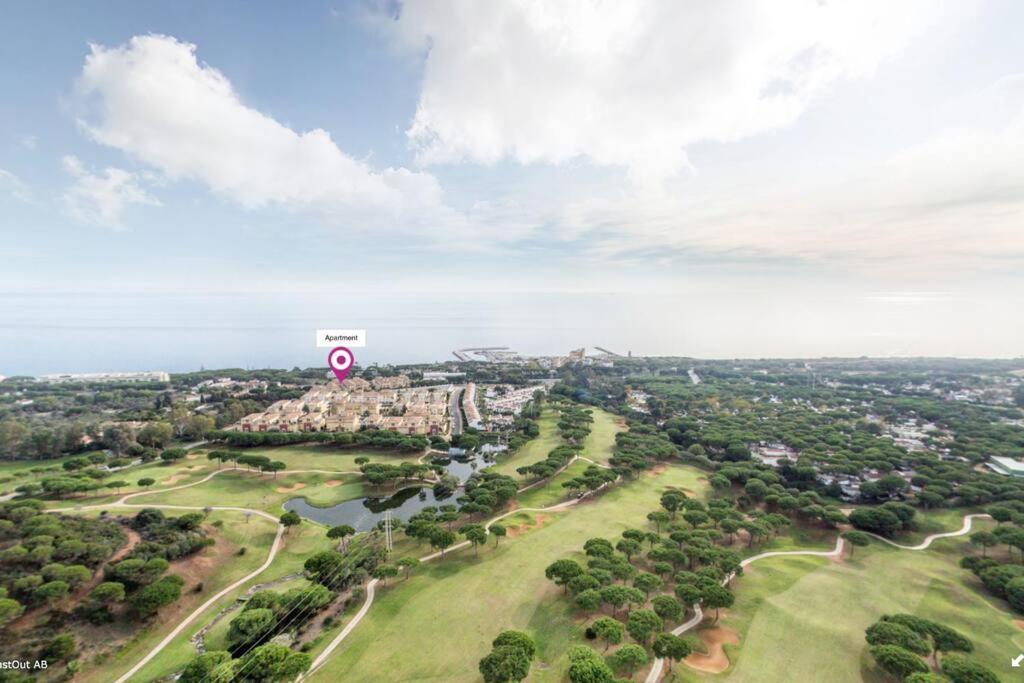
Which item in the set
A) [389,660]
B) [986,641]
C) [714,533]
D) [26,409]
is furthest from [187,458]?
[986,641]

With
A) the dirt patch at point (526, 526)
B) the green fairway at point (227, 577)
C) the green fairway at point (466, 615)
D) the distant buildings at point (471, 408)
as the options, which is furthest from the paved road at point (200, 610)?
the distant buildings at point (471, 408)

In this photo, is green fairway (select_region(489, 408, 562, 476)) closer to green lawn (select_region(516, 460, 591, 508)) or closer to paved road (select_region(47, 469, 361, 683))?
green lawn (select_region(516, 460, 591, 508))

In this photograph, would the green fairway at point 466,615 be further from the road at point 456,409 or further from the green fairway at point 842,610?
the road at point 456,409

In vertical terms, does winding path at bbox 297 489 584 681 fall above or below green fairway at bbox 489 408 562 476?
below

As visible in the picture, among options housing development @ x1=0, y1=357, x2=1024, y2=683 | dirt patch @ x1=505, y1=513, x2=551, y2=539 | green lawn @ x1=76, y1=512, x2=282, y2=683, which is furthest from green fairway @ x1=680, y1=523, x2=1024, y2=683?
green lawn @ x1=76, y1=512, x2=282, y2=683

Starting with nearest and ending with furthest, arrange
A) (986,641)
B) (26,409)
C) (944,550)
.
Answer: (986,641) < (944,550) < (26,409)

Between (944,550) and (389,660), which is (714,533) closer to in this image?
(944,550)

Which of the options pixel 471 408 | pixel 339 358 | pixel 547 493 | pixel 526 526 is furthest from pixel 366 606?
pixel 471 408
